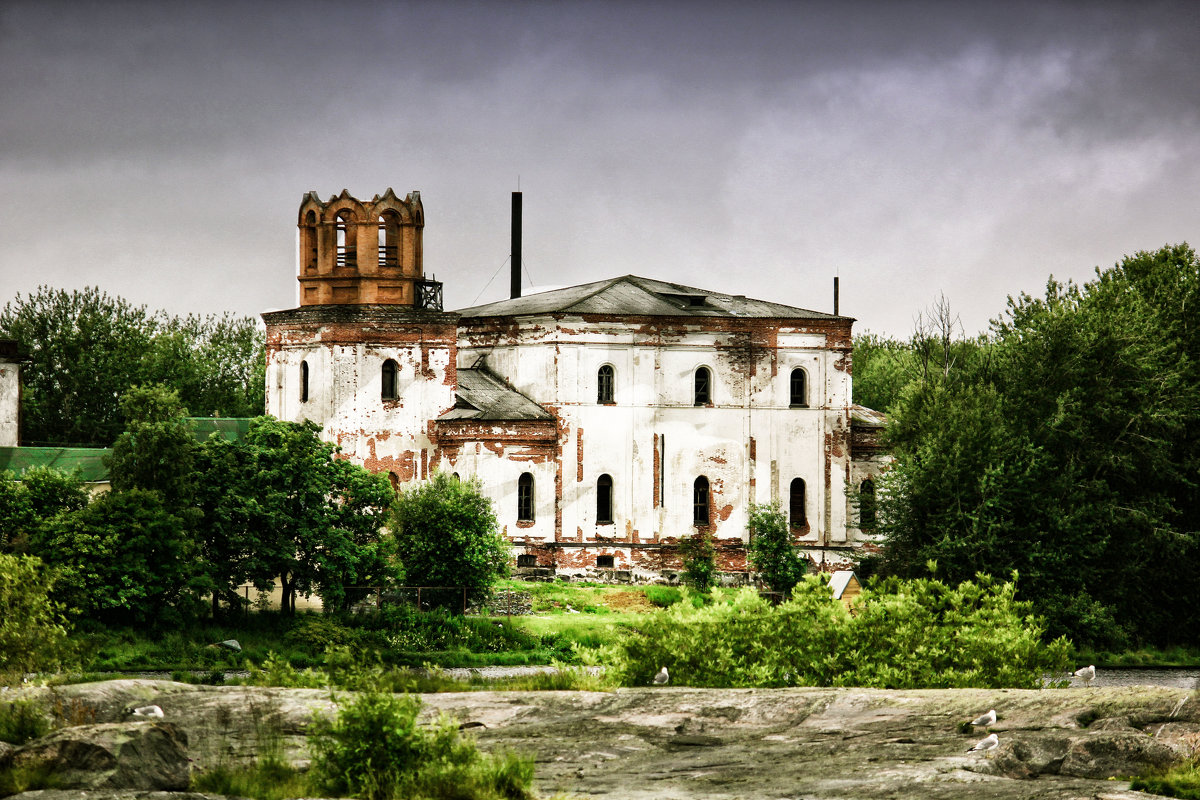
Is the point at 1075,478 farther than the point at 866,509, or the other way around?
the point at 866,509

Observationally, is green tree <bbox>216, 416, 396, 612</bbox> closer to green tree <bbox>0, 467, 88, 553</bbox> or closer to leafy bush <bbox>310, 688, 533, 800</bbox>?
green tree <bbox>0, 467, 88, 553</bbox>

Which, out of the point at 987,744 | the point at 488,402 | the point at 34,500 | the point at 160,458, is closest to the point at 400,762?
the point at 987,744

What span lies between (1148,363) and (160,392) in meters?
28.4

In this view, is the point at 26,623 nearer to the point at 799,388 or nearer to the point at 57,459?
the point at 57,459

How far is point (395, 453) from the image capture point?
154ft

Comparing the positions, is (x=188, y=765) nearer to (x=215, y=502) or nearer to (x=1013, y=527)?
(x=215, y=502)

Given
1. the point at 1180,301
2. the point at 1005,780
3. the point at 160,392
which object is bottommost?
the point at 1005,780

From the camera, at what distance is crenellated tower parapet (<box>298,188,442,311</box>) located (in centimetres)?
4756

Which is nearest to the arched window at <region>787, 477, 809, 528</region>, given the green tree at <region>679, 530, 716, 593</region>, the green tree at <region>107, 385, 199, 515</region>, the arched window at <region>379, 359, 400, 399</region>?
the green tree at <region>679, 530, 716, 593</region>

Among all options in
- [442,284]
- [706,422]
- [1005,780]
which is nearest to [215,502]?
[442,284]

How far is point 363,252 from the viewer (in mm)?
47531

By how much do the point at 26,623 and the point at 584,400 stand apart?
30726 mm

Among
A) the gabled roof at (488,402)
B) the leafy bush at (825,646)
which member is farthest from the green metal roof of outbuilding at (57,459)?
the leafy bush at (825,646)

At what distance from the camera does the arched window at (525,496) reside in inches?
1911
